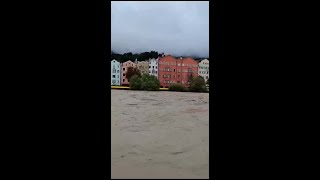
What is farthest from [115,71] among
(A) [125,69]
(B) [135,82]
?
(B) [135,82]

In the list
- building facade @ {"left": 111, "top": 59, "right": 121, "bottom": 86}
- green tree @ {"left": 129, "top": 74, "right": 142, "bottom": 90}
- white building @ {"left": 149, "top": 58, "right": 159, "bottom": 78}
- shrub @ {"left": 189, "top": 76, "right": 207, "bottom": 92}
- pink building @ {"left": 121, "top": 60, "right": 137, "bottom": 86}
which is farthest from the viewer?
green tree @ {"left": 129, "top": 74, "right": 142, "bottom": 90}

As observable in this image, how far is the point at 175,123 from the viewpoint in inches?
342

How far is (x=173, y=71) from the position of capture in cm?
820

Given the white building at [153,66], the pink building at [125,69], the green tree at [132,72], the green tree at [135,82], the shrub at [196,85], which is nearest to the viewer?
the pink building at [125,69]

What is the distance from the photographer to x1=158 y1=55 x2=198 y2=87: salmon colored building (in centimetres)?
788

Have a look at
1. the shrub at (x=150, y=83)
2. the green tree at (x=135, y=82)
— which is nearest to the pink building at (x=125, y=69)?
the green tree at (x=135, y=82)

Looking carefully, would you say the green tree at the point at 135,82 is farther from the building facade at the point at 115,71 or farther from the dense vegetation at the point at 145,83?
the building facade at the point at 115,71

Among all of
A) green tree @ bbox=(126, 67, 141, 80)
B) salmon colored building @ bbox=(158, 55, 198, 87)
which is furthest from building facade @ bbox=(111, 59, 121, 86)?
salmon colored building @ bbox=(158, 55, 198, 87)

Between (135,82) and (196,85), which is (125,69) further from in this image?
(196,85)

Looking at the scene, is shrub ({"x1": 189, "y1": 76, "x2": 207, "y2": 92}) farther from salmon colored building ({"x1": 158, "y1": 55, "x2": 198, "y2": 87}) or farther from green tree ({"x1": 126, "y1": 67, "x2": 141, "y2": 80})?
green tree ({"x1": 126, "y1": 67, "x2": 141, "y2": 80})

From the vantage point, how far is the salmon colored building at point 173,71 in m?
7.88
